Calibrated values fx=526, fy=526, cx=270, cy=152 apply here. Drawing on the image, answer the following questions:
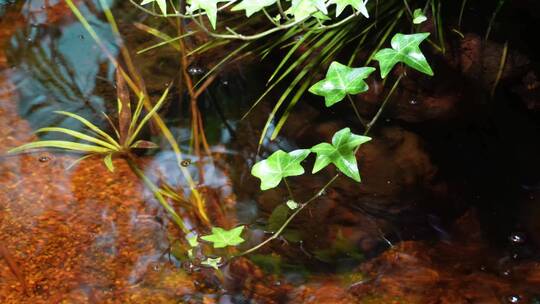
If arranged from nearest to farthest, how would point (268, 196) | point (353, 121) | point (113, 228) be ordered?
1. point (113, 228)
2. point (268, 196)
3. point (353, 121)

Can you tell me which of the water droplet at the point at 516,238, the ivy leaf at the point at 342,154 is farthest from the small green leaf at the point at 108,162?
the water droplet at the point at 516,238

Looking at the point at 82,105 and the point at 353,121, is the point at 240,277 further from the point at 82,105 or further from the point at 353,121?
the point at 82,105

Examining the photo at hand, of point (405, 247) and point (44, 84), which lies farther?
point (44, 84)

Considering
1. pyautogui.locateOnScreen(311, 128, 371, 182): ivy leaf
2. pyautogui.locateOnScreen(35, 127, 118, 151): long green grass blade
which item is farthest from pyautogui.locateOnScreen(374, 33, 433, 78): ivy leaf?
pyautogui.locateOnScreen(35, 127, 118, 151): long green grass blade

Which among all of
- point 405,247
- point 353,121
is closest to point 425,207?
point 405,247

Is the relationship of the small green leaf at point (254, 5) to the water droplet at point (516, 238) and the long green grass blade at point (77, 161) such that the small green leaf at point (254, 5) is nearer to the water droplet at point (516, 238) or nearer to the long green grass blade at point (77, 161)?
the long green grass blade at point (77, 161)

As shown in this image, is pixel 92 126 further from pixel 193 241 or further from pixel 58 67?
pixel 193 241
